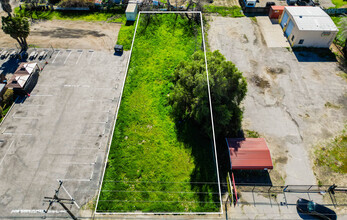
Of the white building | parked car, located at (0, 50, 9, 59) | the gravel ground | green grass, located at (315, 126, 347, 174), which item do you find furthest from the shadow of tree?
parked car, located at (0, 50, 9, 59)

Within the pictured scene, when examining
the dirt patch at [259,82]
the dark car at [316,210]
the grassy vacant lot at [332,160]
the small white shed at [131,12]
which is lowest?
the dark car at [316,210]

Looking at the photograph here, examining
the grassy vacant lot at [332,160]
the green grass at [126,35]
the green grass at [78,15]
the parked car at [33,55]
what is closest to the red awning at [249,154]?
the grassy vacant lot at [332,160]

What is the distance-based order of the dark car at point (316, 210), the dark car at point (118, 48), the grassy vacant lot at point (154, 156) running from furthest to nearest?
the dark car at point (118, 48) < the grassy vacant lot at point (154, 156) < the dark car at point (316, 210)

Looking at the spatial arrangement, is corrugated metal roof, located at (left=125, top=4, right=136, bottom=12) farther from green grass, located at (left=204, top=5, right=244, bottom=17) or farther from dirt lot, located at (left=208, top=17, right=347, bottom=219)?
dirt lot, located at (left=208, top=17, right=347, bottom=219)

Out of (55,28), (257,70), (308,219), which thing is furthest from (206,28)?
(308,219)

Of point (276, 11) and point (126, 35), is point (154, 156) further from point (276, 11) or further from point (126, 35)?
point (276, 11)

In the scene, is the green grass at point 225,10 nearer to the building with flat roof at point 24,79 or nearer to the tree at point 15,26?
the tree at point 15,26
